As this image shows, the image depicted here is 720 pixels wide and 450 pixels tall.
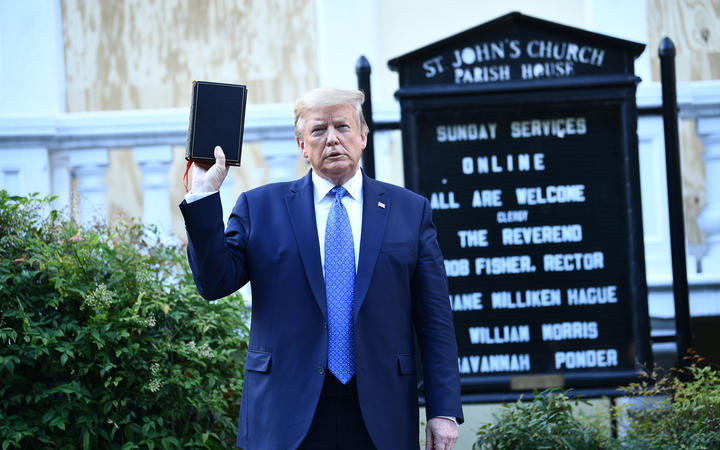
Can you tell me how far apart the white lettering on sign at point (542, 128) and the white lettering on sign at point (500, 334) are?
36.9 inches

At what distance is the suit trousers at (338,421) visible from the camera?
261 cm

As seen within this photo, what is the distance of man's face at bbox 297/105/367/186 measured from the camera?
9.02 feet

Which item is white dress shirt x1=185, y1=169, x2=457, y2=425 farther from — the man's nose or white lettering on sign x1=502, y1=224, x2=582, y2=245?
white lettering on sign x1=502, y1=224, x2=582, y2=245

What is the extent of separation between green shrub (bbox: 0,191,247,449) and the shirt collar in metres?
1.00

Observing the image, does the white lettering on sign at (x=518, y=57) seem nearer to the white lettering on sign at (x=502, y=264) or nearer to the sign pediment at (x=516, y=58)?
the sign pediment at (x=516, y=58)

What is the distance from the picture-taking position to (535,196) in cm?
412

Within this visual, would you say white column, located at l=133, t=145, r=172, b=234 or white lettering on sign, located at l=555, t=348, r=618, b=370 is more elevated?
white column, located at l=133, t=145, r=172, b=234

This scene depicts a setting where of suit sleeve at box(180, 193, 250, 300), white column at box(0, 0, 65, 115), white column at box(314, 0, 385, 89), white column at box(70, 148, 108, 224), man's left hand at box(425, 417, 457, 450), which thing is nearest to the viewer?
suit sleeve at box(180, 193, 250, 300)

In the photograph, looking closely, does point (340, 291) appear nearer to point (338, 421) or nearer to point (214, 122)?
point (338, 421)

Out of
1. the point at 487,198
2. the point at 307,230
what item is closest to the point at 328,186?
the point at 307,230

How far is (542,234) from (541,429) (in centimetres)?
97

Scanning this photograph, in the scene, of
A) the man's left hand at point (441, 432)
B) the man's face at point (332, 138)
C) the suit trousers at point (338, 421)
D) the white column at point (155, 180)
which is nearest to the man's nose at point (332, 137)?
the man's face at point (332, 138)

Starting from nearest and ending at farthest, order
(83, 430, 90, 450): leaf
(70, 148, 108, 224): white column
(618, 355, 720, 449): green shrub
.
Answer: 1. (83, 430, 90, 450): leaf
2. (618, 355, 720, 449): green shrub
3. (70, 148, 108, 224): white column

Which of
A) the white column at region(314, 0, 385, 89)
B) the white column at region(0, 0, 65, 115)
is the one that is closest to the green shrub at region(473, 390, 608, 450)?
the white column at region(314, 0, 385, 89)
